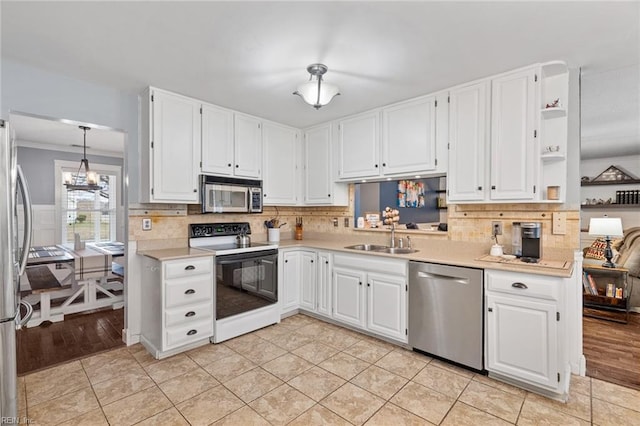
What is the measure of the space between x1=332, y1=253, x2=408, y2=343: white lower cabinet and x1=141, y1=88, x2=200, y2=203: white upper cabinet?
5.47 ft

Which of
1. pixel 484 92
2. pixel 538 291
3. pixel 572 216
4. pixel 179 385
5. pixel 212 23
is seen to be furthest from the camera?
pixel 484 92

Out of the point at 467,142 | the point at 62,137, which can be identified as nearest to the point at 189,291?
the point at 467,142

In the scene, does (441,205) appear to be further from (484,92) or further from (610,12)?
(610,12)

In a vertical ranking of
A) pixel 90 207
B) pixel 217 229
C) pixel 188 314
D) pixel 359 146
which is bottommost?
pixel 188 314

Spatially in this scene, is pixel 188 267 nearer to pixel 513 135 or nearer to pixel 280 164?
pixel 280 164

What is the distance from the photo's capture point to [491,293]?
88.3 inches

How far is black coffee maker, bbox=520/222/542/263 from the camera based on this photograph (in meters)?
2.39

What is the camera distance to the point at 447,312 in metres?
2.45

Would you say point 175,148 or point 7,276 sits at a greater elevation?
point 175,148

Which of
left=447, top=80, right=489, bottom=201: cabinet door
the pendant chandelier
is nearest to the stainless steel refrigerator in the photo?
left=447, top=80, right=489, bottom=201: cabinet door

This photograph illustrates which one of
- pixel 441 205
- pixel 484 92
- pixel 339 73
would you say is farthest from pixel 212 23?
pixel 441 205

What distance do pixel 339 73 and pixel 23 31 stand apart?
2037 millimetres

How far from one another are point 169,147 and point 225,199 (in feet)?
2.38

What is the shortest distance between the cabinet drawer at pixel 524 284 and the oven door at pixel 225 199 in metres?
2.44
